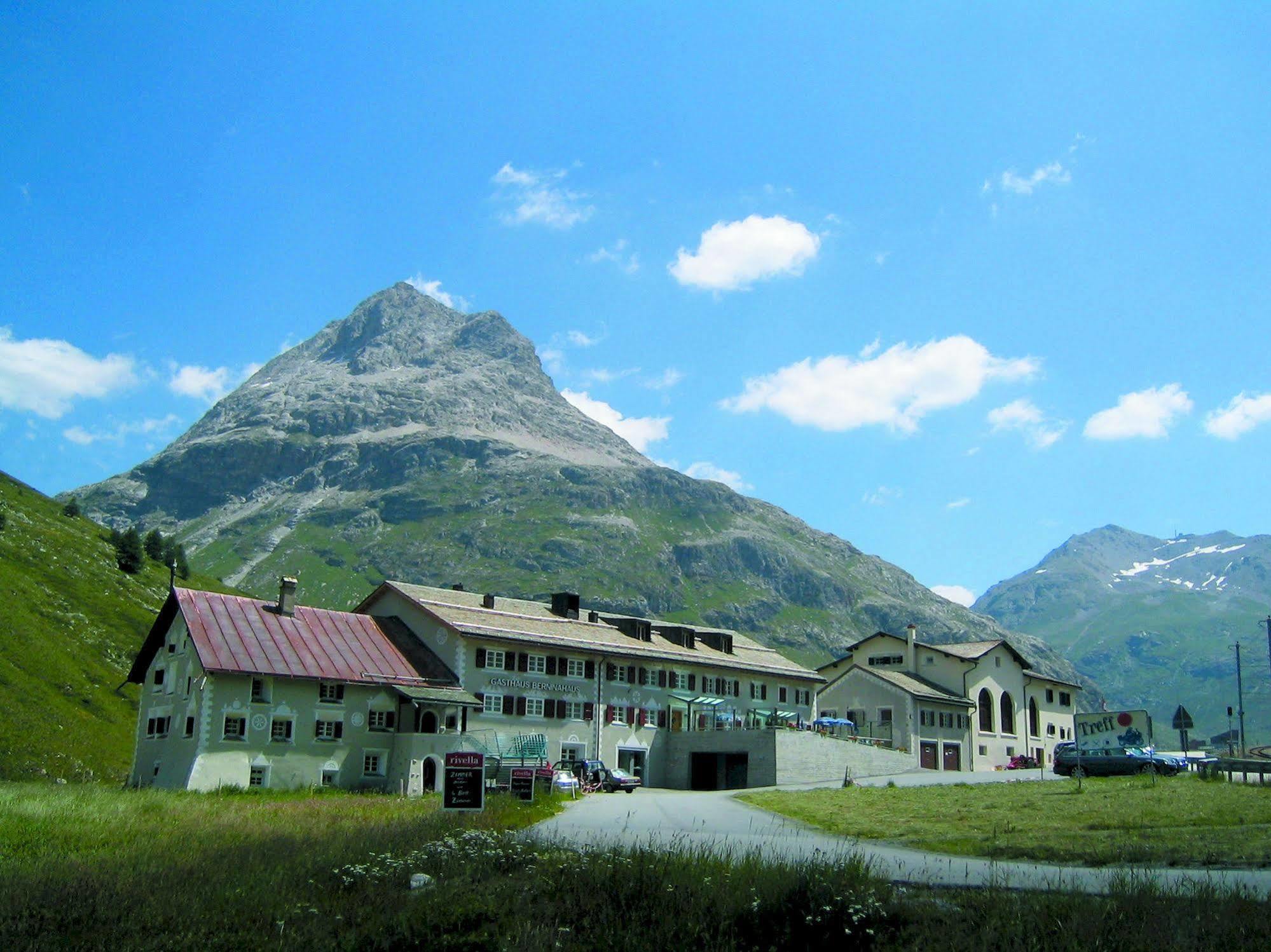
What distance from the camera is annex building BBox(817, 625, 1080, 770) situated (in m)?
80.5

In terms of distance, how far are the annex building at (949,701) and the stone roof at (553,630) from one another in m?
6.13

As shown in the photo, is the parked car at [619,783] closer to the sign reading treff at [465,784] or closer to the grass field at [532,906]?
the sign reading treff at [465,784]

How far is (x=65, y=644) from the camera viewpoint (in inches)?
3388

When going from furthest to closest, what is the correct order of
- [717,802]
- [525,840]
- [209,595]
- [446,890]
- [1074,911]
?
1. [209,595]
2. [717,802]
3. [525,840]
4. [446,890]
5. [1074,911]

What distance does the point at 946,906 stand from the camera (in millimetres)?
15195

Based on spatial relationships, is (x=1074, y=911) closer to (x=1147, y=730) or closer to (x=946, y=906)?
(x=946, y=906)

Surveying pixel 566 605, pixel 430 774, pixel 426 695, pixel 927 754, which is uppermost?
pixel 566 605

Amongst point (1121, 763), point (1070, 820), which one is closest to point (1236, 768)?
point (1121, 763)

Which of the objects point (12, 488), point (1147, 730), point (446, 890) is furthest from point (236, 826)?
point (12, 488)

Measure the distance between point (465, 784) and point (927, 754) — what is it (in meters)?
63.8

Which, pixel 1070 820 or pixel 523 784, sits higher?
pixel 523 784

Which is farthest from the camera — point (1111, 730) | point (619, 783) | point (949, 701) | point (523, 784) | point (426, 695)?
point (949, 701)

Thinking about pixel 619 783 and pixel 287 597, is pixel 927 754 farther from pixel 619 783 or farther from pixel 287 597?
pixel 287 597

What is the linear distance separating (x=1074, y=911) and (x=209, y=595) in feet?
169
